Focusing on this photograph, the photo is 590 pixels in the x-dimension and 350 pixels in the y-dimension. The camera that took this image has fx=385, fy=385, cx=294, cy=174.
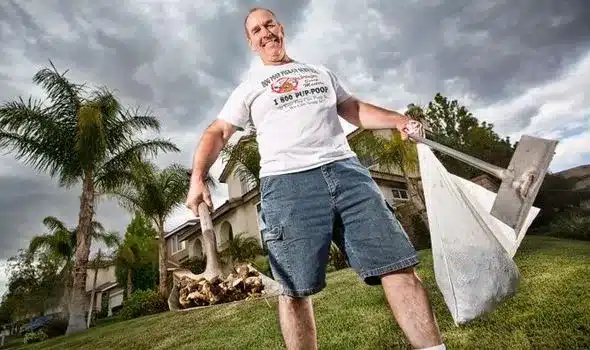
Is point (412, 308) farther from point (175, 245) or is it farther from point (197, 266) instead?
point (175, 245)

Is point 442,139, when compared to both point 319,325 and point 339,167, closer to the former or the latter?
point 319,325

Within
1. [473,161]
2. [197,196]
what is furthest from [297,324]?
[473,161]

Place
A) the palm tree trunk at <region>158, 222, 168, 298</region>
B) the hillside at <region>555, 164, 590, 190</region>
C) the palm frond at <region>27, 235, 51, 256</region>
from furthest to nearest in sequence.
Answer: the palm frond at <region>27, 235, 51, 256</region>, the hillside at <region>555, 164, 590, 190</region>, the palm tree trunk at <region>158, 222, 168, 298</region>

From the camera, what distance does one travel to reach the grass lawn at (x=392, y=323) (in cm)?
251

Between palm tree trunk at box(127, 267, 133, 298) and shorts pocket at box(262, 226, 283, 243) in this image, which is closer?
shorts pocket at box(262, 226, 283, 243)

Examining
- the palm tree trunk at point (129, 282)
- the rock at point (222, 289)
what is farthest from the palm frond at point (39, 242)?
the rock at point (222, 289)

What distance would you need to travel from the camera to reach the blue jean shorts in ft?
5.62

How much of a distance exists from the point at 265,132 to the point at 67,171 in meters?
14.2

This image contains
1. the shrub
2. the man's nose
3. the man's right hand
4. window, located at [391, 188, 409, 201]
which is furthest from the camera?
window, located at [391, 188, 409, 201]

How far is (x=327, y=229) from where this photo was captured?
1.79 meters

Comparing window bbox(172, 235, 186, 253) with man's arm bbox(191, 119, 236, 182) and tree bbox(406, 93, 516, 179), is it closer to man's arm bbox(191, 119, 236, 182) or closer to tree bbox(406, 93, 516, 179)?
tree bbox(406, 93, 516, 179)

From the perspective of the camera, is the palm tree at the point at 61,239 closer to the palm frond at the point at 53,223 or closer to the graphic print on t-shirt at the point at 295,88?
the palm frond at the point at 53,223

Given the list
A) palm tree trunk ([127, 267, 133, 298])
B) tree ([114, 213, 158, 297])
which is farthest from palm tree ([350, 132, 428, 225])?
palm tree trunk ([127, 267, 133, 298])

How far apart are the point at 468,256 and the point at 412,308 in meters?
0.41
